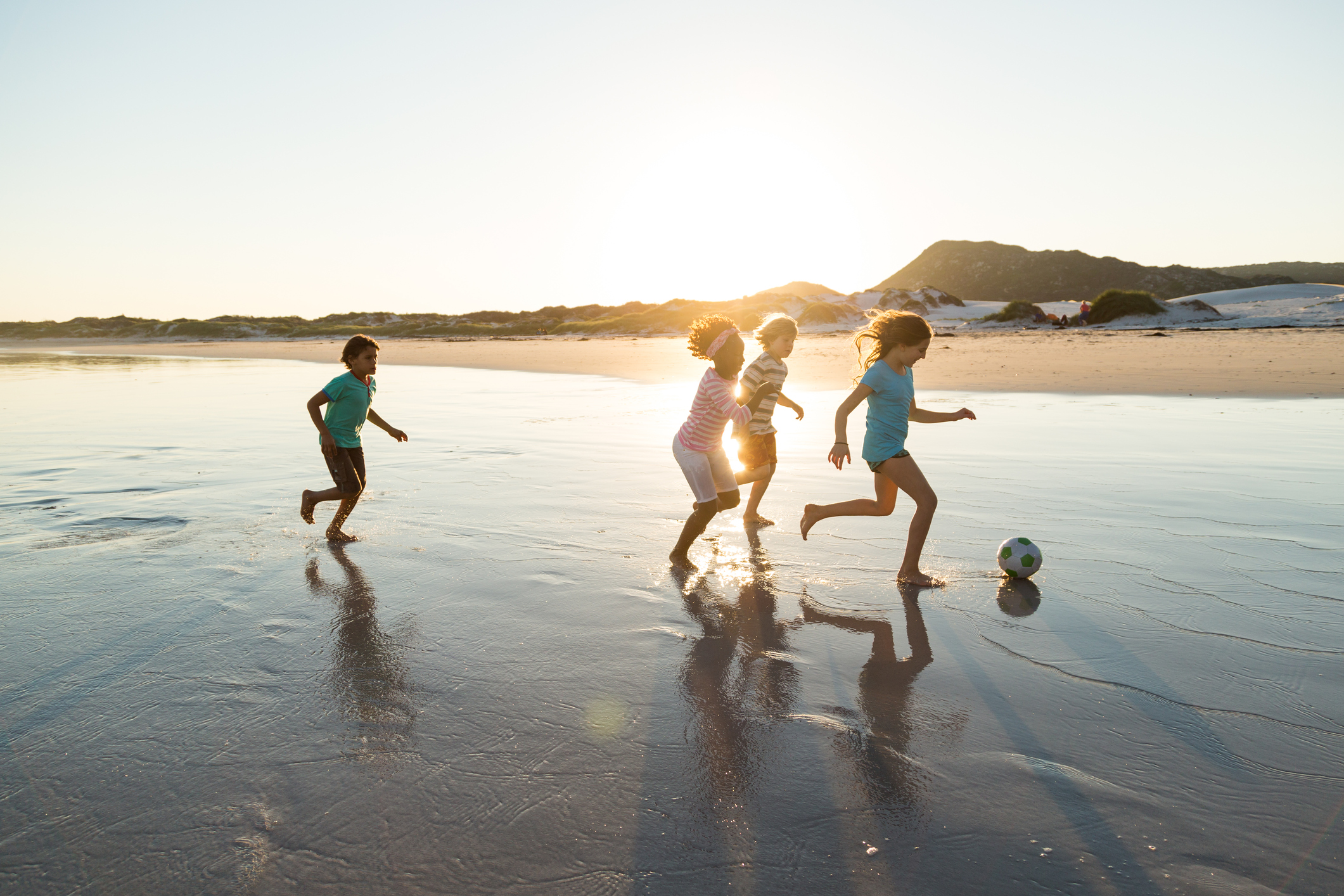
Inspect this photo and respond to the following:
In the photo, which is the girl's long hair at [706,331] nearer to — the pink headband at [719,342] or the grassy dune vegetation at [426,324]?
the pink headband at [719,342]

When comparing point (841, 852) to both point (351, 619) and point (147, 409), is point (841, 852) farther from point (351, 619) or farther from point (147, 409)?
point (147, 409)

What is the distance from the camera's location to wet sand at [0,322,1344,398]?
16.4 m

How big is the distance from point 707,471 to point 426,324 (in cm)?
7953

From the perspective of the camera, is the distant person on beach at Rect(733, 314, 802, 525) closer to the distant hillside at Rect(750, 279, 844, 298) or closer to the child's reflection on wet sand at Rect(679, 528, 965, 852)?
the child's reflection on wet sand at Rect(679, 528, 965, 852)

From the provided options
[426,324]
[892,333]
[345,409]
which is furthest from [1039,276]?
[345,409]

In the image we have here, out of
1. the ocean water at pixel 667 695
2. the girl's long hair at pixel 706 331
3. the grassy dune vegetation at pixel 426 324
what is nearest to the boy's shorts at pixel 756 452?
the ocean water at pixel 667 695

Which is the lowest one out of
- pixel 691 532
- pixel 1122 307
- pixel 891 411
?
pixel 691 532

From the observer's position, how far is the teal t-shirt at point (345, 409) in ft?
21.3

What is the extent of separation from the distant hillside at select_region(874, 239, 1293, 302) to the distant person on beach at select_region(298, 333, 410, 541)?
8116cm

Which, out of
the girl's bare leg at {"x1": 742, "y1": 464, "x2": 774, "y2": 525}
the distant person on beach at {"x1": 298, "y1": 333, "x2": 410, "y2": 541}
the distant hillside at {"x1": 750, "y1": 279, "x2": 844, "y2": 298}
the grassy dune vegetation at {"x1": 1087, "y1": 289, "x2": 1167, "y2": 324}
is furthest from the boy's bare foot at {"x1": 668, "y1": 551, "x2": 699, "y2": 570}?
the distant hillside at {"x1": 750, "y1": 279, "x2": 844, "y2": 298}

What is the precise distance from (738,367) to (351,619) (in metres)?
2.93

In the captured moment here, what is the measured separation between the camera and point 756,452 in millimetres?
6598

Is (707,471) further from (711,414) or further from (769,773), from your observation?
(769,773)

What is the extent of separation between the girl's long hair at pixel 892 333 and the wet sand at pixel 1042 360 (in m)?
12.2
